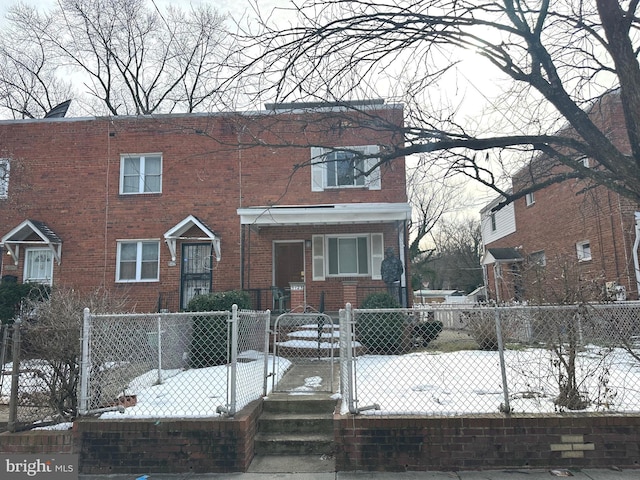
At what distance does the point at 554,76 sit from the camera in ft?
15.6

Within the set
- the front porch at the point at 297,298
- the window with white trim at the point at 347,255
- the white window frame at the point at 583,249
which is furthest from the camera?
the white window frame at the point at 583,249

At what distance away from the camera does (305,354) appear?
10.0 m

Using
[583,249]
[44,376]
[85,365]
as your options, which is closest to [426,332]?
[85,365]

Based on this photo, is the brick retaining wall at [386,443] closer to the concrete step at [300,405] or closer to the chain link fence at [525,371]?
the chain link fence at [525,371]

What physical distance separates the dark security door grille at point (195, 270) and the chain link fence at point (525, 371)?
766 cm

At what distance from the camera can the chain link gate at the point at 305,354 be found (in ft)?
22.1

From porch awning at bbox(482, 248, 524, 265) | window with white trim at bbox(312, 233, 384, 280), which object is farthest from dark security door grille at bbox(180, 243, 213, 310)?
porch awning at bbox(482, 248, 524, 265)

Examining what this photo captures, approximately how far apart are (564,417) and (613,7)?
13.1 feet

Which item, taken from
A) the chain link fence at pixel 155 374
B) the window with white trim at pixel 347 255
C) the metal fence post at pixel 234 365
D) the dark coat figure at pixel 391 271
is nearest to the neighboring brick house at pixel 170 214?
the window with white trim at pixel 347 255

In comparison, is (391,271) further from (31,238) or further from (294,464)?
(31,238)

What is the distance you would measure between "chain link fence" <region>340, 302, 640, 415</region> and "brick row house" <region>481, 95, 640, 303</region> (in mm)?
401

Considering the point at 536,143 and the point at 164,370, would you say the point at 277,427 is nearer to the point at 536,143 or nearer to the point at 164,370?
the point at 164,370

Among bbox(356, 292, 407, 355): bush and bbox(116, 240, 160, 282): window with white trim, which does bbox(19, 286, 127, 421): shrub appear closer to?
bbox(356, 292, 407, 355): bush

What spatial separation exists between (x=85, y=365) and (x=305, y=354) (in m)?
5.64
